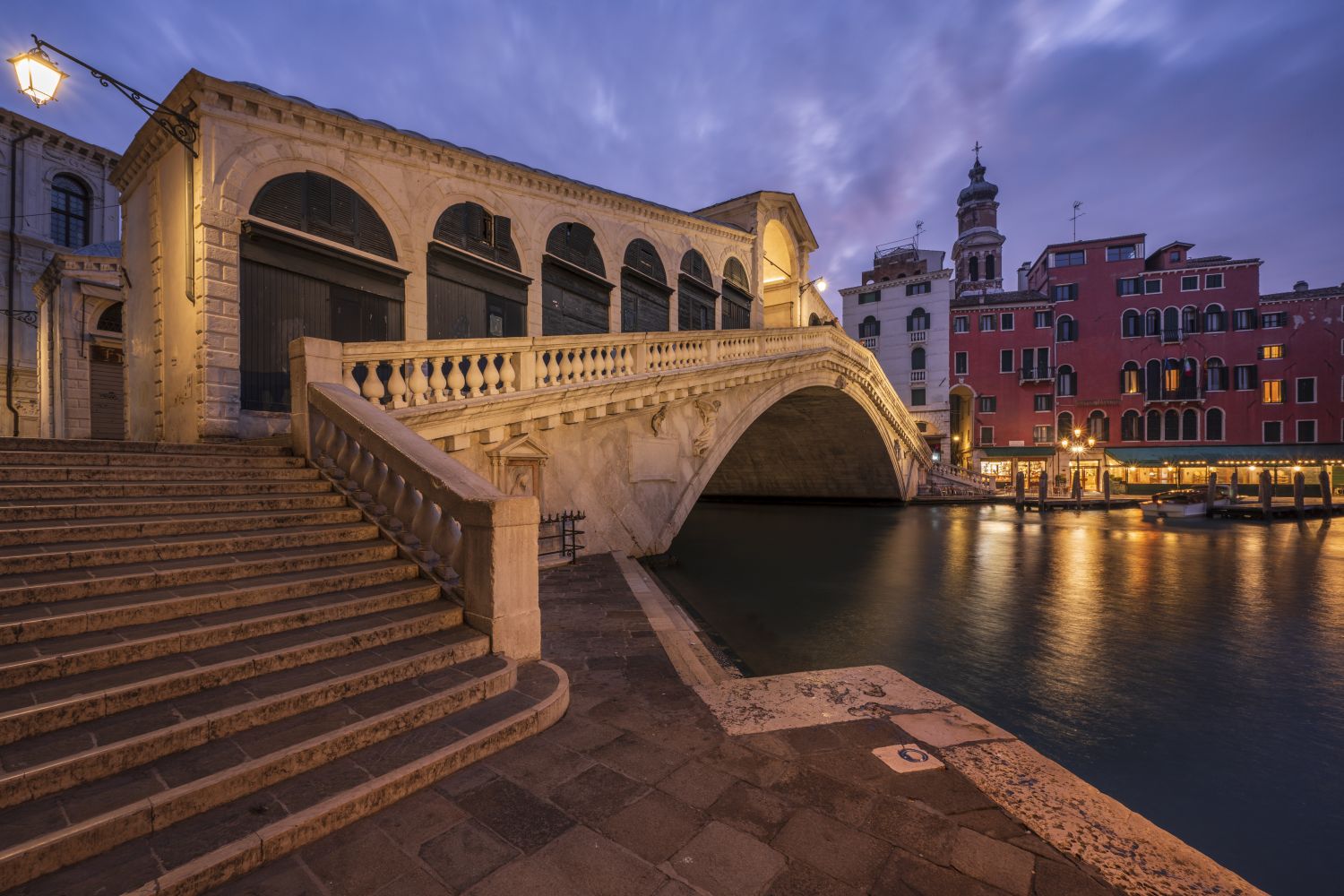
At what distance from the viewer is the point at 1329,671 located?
247 inches

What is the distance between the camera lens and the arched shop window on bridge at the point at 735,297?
1822cm

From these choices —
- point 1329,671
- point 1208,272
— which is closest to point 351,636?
point 1329,671

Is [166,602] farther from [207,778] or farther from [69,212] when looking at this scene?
[69,212]

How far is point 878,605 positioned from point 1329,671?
204 inches

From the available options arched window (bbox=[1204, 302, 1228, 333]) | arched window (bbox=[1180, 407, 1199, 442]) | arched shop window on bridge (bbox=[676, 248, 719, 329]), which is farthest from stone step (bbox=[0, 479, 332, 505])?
arched window (bbox=[1204, 302, 1228, 333])

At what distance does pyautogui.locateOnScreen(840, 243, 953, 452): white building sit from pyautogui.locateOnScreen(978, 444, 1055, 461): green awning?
2733 millimetres

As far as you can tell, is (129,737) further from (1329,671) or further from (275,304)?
(1329,671)

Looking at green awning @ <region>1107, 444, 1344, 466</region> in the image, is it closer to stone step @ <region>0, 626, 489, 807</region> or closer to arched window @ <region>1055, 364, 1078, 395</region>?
arched window @ <region>1055, 364, 1078, 395</region>

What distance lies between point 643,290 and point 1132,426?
35.8 metres

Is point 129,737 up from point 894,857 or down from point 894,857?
up

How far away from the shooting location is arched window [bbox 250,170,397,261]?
Result: 8.30 metres

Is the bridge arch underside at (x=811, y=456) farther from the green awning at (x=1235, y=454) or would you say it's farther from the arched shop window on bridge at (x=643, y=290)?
the green awning at (x=1235, y=454)

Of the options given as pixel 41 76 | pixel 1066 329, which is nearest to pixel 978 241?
pixel 1066 329

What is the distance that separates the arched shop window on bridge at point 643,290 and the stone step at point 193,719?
36.7 feet
